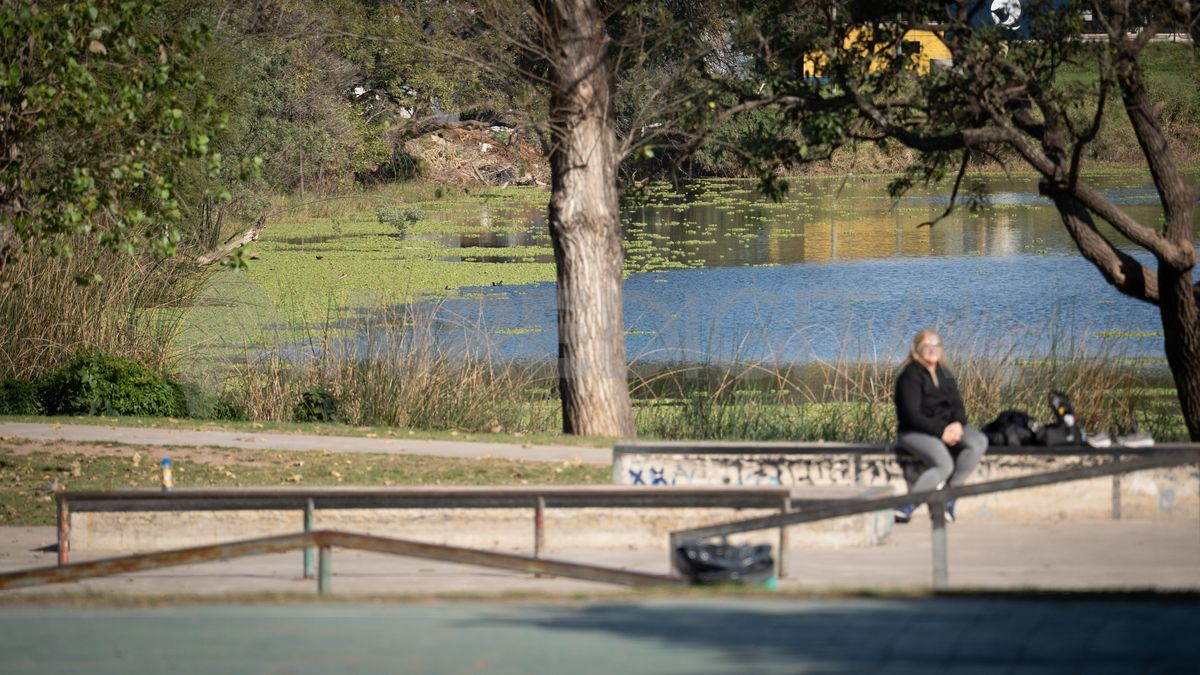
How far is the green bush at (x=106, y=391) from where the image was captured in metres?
17.5

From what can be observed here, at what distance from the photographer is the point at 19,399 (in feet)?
58.4

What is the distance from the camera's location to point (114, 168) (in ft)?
40.9

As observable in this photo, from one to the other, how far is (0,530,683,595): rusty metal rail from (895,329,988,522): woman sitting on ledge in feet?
13.9

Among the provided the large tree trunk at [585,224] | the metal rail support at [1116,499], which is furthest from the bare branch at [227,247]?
the metal rail support at [1116,499]

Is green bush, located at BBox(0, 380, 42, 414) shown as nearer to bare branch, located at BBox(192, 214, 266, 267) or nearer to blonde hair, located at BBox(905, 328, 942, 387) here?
bare branch, located at BBox(192, 214, 266, 267)

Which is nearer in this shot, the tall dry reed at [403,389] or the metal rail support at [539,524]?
the metal rail support at [539,524]

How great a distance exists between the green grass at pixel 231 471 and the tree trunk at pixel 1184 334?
524cm

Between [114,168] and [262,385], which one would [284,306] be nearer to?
[262,385]

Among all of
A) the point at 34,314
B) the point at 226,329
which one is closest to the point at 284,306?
the point at 226,329

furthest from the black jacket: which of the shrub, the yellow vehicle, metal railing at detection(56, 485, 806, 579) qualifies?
the shrub

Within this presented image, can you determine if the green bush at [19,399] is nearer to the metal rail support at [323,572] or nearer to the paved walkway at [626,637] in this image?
the metal rail support at [323,572]

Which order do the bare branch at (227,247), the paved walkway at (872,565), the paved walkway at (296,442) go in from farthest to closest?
the bare branch at (227,247) < the paved walkway at (296,442) < the paved walkway at (872,565)

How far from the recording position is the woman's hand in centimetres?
1160

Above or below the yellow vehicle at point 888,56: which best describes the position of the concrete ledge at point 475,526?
below
